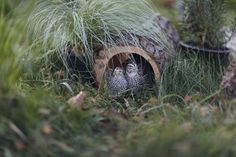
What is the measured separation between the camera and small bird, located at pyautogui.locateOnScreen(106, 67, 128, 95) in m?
4.57

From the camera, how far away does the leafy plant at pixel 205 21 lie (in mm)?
5238

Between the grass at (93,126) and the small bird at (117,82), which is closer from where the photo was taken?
the grass at (93,126)

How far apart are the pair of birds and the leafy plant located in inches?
40.2

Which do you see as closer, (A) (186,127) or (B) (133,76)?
(A) (186,127)

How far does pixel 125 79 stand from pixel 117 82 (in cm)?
7

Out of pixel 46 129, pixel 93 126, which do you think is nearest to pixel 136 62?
pixel 93 126

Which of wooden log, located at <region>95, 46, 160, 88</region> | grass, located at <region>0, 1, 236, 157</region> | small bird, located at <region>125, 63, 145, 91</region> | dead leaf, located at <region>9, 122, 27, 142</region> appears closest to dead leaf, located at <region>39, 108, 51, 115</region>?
grass, located at <region>0, 1, 236, 157</region>

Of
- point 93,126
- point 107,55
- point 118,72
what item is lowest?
point 93,126

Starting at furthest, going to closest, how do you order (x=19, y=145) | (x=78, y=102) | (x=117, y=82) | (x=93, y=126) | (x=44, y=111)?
(x=117, y=82), (x=78, y=102), (x=93, y=126), (x=44, y=111), (x=19, y=145)

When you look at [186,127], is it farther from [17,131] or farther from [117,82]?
[117,82]

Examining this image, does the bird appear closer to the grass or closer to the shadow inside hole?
the shadow inside hole

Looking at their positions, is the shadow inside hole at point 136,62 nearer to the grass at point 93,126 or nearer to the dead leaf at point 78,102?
the grass at point 93,126

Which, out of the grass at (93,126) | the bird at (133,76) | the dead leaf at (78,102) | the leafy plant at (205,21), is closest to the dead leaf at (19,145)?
the grass at (93,126)

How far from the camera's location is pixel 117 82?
15.0 ft
